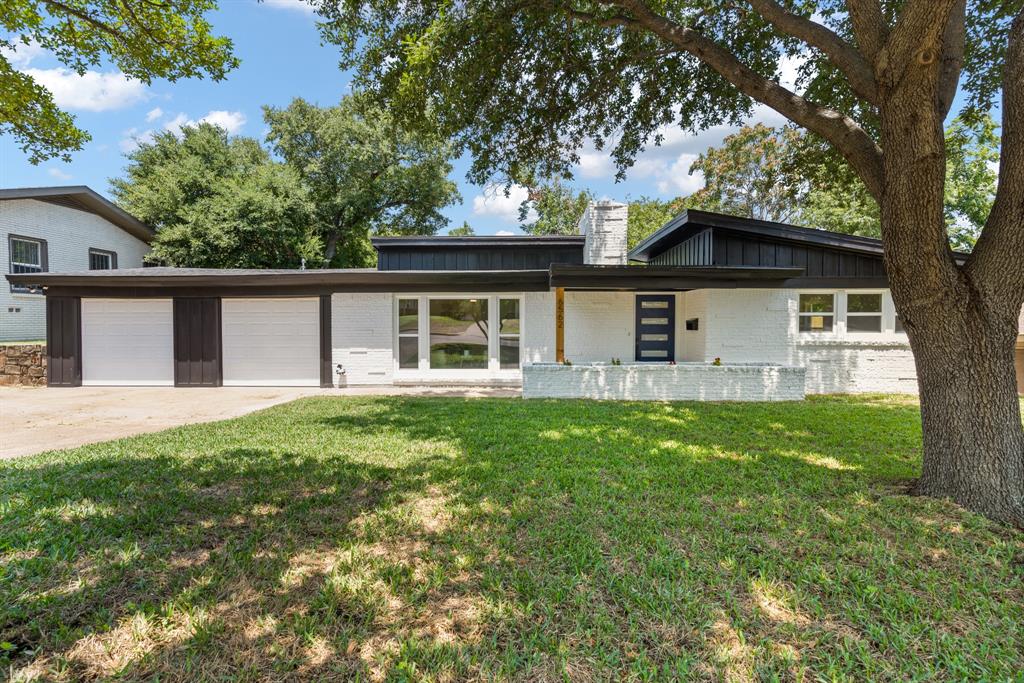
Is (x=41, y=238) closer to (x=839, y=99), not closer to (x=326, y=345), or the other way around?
(x=326, y=345)

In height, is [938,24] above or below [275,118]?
below

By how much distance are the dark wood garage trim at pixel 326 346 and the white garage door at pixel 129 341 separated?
3.70 m

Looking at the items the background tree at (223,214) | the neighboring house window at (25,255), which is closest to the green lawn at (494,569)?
the neighboring house window at (25,255)

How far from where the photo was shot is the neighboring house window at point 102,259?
16.2 metres

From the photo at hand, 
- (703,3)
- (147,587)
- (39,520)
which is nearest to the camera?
(147,587)

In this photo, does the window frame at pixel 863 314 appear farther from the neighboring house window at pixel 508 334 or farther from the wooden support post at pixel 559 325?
the neighboring house window at pixel 508 334

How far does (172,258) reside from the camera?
19.2 metres

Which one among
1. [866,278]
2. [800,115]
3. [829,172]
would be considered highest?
[829,172]

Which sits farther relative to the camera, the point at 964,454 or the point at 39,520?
the point at 964,454

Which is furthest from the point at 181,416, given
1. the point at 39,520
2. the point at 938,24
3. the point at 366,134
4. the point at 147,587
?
the point at 366,134

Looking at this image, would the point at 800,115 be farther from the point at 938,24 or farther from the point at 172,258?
the point at 172,258

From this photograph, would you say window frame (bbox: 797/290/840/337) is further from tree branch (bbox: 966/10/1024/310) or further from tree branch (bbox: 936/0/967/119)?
tree branch (bbox: 966/10/1024/310)

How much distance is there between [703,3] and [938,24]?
4296mm

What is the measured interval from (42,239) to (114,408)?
10.8 meters
